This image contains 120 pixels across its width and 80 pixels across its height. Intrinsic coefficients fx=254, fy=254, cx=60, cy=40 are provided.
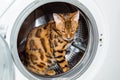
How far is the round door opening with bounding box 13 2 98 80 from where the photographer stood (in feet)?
4.52

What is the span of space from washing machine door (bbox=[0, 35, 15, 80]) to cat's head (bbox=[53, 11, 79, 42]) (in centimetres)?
39

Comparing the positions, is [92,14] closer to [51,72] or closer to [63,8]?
[63,8]

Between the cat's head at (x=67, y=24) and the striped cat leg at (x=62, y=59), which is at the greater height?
the cat's head at (x=67, y=24)

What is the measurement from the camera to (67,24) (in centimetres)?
140

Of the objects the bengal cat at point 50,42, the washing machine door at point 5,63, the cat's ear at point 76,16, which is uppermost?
the cat's ear at point 76,16

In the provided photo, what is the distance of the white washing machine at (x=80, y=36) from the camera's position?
1.09 m

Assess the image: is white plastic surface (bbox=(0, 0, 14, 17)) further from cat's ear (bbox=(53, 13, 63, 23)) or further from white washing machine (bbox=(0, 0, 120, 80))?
cat's ear (bbox=(53, 13, 63, 23))

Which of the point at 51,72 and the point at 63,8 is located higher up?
the point at 63,8

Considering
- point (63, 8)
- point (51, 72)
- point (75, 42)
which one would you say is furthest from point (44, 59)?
point (63, 8)

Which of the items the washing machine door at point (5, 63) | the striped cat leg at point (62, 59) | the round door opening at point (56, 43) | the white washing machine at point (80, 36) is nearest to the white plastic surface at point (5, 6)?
the white washing machine at point (80, 36)

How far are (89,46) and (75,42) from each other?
15 cm

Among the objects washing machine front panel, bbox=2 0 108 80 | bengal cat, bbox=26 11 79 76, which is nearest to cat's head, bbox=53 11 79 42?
bengal cat, bbox=26 11 79 76

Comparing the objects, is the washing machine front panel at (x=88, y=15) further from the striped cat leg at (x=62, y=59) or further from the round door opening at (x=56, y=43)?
Answer: the striped cat leg at (x=62, y=59)

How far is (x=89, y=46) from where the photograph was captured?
133 cm
